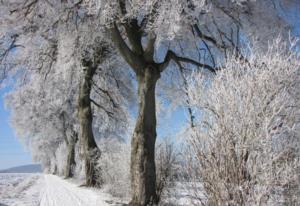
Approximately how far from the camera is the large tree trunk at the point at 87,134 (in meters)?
17.6

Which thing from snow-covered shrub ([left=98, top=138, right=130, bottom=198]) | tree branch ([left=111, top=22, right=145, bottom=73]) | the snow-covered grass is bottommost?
the snow-covered grass

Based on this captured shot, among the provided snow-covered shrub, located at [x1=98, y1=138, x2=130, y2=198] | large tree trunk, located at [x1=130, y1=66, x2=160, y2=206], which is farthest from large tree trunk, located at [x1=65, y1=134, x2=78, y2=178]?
large tree trunk, located at [x1=130, y1=66, x2=160, y2=206]

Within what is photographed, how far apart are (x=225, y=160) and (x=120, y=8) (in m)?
5.58

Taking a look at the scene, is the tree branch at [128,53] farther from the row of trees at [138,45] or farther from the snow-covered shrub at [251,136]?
the snow-covered shrub at [251,136]

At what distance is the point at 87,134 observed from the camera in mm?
18797

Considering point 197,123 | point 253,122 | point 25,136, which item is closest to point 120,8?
point 197,123

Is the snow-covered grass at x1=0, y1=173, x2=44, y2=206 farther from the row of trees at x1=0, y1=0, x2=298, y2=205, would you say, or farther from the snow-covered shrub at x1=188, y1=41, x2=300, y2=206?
the snow-covered shrub at x1=188, y1=41, x2=300, y2=206

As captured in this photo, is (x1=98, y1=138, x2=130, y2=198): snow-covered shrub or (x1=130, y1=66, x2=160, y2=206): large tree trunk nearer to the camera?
(x1=130, y1=66, x2=160, y2=206): large tree trunk

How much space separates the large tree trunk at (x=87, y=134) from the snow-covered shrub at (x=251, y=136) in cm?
1236

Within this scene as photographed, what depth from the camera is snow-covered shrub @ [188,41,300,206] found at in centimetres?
514

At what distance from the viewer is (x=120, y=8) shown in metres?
9.76

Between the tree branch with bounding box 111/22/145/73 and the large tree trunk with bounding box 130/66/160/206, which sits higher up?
the tree branch with bounding box 111/22/145/73

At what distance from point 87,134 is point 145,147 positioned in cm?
925

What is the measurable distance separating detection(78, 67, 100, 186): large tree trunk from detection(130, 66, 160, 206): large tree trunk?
25.3ft
